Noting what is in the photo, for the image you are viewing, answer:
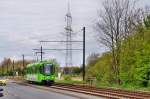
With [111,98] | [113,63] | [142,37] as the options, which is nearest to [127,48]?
[142,37]

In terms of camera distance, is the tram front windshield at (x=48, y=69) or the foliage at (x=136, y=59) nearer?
the foliage at (x=136, y=59)

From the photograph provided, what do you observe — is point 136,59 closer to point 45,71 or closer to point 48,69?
point 48,69

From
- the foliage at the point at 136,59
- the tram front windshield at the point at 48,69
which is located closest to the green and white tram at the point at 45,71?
the tram front windshield at the point at 48,69

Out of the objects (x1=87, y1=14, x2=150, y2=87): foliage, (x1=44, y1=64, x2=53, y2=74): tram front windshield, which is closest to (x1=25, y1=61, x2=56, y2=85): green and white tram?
(x1=44, y1=64, x2=53, y2=74): tram front windshield

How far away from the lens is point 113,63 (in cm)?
6216

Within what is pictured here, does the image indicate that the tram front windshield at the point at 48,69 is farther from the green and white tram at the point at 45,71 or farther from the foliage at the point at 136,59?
the foliage at the point at 136,59

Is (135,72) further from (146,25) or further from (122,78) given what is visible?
(146,25)

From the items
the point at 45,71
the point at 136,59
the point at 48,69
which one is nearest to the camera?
the point at 136,59

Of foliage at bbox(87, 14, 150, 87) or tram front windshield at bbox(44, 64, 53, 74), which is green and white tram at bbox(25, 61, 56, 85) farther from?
foliage at bbox(87, 14, 150, 87)

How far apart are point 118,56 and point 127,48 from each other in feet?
13.2

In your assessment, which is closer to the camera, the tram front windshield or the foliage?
the foliage

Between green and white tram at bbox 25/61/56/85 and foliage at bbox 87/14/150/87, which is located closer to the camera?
foliage at bbox 87/14/150/87

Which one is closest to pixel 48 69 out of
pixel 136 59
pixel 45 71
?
pixel 45 71

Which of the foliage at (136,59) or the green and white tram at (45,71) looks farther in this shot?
the green and white tram at (45,71)
